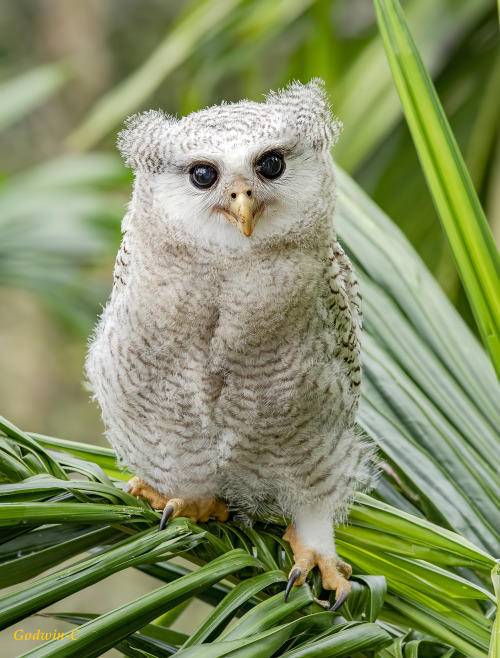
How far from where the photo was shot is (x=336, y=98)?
223cm

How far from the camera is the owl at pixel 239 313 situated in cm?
125

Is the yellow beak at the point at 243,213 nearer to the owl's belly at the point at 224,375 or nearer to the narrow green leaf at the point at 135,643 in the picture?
the owl's belly at the point at 224,375

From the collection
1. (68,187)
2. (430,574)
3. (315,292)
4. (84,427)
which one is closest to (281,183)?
(315,292)

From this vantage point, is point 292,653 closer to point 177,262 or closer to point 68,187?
point 177,262

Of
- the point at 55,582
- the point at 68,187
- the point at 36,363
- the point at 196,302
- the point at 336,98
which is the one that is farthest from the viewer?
the point at 36,363

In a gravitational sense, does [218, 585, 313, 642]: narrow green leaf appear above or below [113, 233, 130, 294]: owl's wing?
below

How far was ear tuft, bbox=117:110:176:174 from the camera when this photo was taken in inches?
50.7

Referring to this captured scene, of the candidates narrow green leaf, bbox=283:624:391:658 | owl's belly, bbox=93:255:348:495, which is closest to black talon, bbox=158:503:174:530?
owl's belly, bbox=93:255:348:495

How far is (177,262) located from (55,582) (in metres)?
0.61

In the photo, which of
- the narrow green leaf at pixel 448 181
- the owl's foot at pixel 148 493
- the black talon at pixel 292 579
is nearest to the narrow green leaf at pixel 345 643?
the black talon at pixel 292 579

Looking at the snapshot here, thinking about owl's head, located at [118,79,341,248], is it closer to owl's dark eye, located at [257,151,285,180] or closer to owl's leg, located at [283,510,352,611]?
owl's dark eye, located at [257,151,285,180]

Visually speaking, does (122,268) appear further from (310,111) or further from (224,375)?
(310,111)

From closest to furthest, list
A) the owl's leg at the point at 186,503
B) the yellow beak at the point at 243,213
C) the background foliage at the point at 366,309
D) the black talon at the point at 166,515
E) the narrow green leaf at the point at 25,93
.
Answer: the background foliage at the point at 366,309 < the black talon at the point at 166,515 < the yellow beak at the point at 243,213 < the owl's leg at the point at 186,503 < the narrow green leaf at the point at 25,93

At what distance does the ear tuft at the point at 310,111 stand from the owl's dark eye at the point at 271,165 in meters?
0.06
